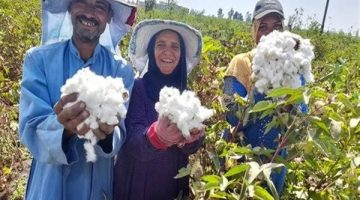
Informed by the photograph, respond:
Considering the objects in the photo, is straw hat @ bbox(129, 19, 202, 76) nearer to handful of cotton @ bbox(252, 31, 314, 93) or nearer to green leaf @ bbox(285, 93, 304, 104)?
handful of cotton @ bbox(252, 31, 314, 93)

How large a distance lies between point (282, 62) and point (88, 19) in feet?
1.98

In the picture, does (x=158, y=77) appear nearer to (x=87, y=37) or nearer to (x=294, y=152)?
(x=87, y=37)

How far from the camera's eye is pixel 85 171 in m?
1.38

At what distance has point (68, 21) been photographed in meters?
1.53

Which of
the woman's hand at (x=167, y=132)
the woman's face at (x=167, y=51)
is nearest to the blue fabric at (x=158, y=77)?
the woman's face at (x=167, y=51)

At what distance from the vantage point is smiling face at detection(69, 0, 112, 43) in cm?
138

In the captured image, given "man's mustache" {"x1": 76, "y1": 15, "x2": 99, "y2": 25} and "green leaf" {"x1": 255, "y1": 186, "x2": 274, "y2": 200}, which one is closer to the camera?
"green leaf" {"x1": 255, "y1": 186, "x2": 274, "y2": 200}

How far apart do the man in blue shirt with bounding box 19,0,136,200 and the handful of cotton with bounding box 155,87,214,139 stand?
0.51 ft

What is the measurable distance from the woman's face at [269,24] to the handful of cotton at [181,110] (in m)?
0.66

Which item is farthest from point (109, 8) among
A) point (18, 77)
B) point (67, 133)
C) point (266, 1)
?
point (18, 77)

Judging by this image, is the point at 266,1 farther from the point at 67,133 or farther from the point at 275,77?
the point at 67,133

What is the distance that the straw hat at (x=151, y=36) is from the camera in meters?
1.54


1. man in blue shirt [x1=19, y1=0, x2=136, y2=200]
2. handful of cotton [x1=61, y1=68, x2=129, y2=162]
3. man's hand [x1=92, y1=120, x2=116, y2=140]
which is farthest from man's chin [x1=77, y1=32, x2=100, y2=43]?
man's hand [x1=92, y1=120, x2=116, y2=140]

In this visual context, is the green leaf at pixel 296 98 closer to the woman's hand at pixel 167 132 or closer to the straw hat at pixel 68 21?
the woman's hand at pixel 167 132
